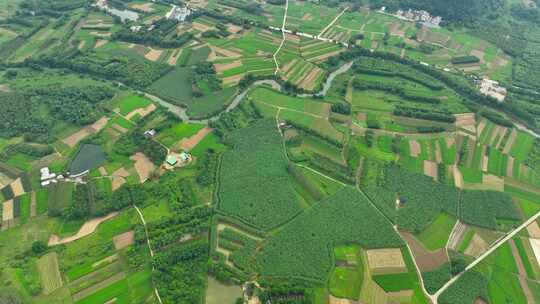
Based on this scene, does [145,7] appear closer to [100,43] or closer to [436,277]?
[100,43]

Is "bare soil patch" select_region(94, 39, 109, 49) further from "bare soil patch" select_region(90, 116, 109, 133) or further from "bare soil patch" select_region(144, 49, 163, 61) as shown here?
"bare soil patch" select_region(90, 116, 109, 133)

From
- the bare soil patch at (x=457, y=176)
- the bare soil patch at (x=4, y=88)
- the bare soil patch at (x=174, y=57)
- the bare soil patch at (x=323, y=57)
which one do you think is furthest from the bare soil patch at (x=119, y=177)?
the bare soil patch at (x=457, y=176)

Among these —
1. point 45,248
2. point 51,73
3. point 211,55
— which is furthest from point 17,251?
point 211,55

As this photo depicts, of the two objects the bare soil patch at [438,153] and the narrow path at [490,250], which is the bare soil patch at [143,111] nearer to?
the bare soil patch at [438,153]

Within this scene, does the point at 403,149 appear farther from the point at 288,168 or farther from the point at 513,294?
the point at 513,294

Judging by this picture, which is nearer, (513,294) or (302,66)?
(513,294)

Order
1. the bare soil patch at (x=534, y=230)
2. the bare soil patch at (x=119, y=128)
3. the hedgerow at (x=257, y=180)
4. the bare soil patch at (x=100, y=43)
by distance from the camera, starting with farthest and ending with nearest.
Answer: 1. the bare soil patch at (x=100, y=43)
2. the bare soil patch at (x=119, y=128)
3. the hedgerow at (x=257, y=180)
4. the bare soil patch at (x=534, y=230)
